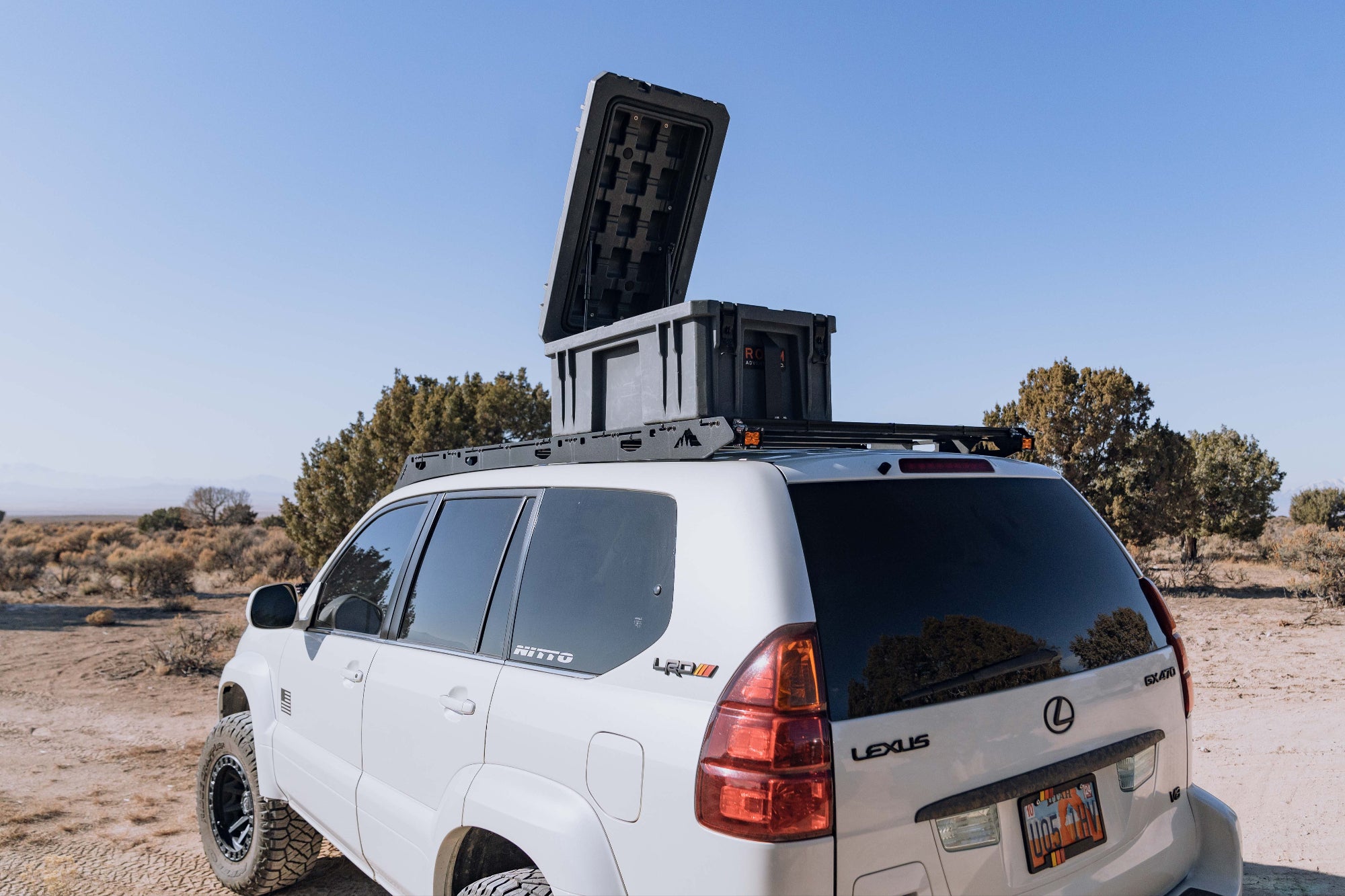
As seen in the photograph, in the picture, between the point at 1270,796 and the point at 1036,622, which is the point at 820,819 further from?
the point at 1270,796

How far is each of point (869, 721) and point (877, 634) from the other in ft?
0.63

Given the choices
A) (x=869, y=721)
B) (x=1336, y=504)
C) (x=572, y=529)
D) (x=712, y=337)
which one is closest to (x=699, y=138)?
(x=712, y=337)

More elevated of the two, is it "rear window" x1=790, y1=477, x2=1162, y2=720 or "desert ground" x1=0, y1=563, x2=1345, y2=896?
"rear window" x1=790, y1=477, x2=1162, y2=720

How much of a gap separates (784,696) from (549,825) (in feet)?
2.53

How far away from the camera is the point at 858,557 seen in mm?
2090

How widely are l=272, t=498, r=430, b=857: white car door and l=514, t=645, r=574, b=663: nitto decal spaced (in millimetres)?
877

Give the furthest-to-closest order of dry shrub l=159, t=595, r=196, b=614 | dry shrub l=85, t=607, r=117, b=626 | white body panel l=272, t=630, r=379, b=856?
dry shrub l=159, t=595, r=196, b=614, dry shrub l=85, t=607, r=117, b=626, white body panel l=272, t=630, r=379, b=856

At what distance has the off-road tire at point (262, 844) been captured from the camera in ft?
12.9

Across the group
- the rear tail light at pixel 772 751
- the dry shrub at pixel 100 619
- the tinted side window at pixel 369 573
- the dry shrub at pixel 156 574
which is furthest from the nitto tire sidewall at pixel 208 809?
the dry shrub at pixel 156 574

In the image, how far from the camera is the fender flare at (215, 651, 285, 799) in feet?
12.7

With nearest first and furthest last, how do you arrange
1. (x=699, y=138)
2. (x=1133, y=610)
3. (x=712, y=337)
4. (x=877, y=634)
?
(x=877, y=634) < (x=1133, y=610) < (x=712, y=337) < (x=699, y=138)

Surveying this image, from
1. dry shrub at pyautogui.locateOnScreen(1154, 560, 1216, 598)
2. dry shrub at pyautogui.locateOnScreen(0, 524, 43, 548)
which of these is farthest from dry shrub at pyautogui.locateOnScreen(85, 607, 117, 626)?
dry shrub at pyautogui.locateOnScreen(1154, 560, 1216, 598)

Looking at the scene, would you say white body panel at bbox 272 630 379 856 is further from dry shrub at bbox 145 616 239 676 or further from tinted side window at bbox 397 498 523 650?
dry shrub at bbox 145 616 239 676

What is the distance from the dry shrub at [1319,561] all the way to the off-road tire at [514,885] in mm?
16500
